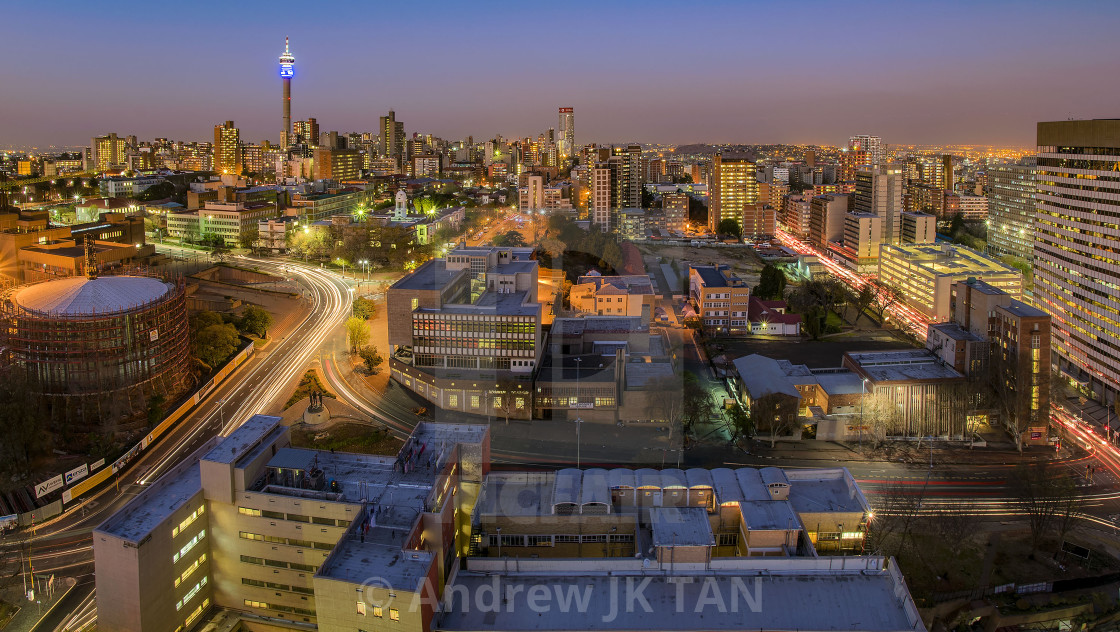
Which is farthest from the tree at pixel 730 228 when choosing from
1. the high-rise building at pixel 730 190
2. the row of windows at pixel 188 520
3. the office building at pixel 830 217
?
the row of windows at pixel 188 520

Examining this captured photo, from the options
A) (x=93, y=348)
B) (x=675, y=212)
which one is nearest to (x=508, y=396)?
(x=93, y=348)

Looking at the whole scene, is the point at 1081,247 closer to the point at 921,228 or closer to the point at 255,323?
the point at 921,228

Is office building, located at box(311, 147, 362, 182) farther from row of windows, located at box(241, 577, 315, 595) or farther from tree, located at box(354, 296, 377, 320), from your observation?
row of windows, located at box(241, 577, 315, 595)

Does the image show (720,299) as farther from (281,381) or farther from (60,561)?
(60,561)

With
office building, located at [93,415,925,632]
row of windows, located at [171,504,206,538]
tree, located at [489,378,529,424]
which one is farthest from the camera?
tree, located at [489,378,529,424]

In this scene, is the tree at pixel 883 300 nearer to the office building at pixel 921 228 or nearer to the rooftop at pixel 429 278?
the office building at pixel 921 228

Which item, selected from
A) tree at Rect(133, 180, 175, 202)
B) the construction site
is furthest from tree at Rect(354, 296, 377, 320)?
tree at Rect(133, 180, 175, 202)
